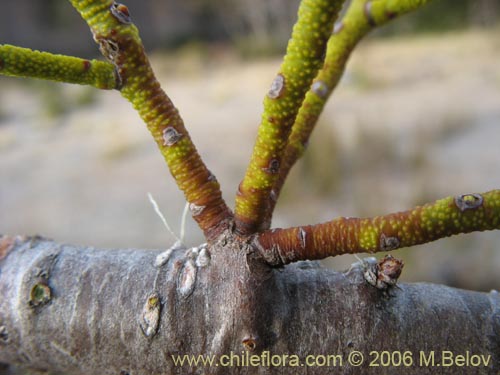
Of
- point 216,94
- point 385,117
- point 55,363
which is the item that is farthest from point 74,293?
point 216,94

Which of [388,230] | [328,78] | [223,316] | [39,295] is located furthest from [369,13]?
[39,295]

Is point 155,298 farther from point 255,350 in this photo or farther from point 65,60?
point 65,60

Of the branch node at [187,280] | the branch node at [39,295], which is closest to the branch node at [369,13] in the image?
the branch node at [187,280]

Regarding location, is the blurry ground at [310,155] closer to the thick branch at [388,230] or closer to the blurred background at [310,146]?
the blurred background at [310,146]

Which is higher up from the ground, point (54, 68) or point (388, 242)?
point (54, 68)

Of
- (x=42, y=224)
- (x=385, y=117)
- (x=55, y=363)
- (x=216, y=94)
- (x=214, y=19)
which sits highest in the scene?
(x=214, y=19)

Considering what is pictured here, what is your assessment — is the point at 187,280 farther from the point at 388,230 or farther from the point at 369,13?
the point at 369,13
